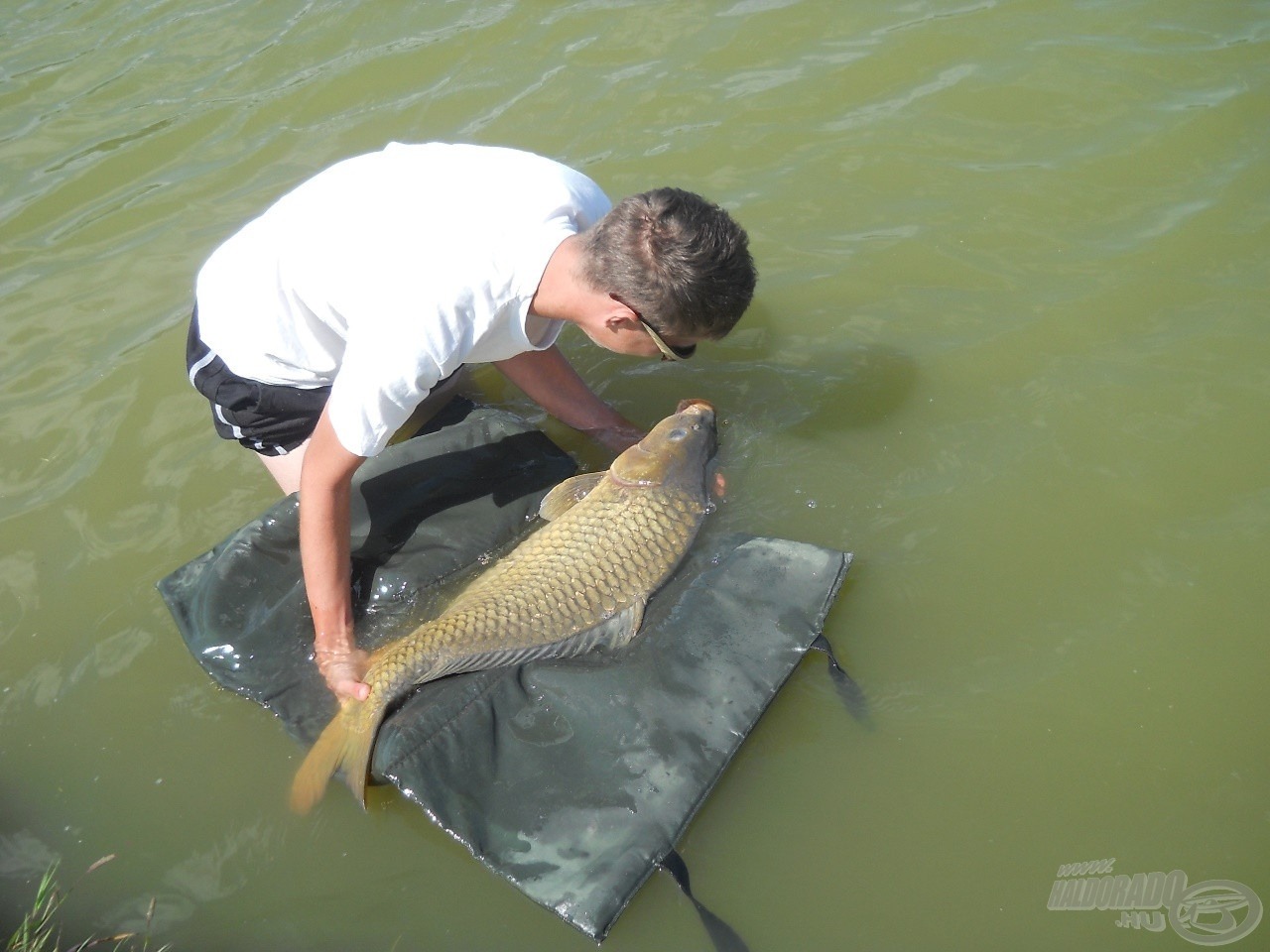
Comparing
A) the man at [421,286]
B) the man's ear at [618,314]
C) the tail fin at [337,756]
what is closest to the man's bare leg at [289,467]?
the man at [421,286]

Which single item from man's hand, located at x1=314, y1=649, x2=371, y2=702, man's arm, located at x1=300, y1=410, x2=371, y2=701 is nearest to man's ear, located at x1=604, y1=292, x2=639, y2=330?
man's arm, located at x1=300, y1=410, x2=371, y2=701

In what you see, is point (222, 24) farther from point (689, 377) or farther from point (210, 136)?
point (689, 377)

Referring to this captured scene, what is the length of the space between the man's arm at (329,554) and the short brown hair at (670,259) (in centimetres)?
86

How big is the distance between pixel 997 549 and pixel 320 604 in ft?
7.27

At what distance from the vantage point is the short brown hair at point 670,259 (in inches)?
102

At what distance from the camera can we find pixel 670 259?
2.58 metres

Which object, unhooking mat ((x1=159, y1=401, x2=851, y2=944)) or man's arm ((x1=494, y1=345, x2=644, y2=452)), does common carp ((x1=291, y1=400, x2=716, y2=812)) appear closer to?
unhooking mat ((x1=159, y1=401, x2=851, y2=944))

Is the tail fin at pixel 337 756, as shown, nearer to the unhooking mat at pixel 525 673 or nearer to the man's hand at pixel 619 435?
the unhooking mat at pixel 525 673

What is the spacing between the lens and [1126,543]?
10.9 feet

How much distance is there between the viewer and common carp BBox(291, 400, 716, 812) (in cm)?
283

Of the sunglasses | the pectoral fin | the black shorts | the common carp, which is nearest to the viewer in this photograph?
the sunglasses

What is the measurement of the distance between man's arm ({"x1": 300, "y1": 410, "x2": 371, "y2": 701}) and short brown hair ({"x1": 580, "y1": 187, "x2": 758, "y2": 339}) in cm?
86

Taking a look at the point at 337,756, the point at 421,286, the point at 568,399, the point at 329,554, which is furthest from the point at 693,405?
the point at 337,756

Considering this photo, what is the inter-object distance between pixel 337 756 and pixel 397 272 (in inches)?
53.3
